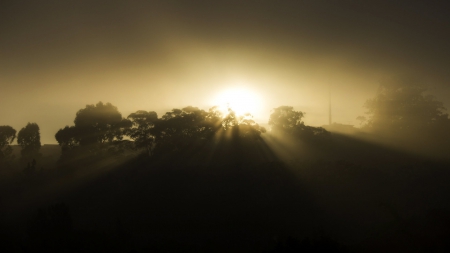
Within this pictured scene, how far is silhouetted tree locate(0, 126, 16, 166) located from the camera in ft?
237

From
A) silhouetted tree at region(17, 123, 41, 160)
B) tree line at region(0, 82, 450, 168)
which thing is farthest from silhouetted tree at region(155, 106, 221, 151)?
silhouetted tree at region(17, 123, 41, 160)

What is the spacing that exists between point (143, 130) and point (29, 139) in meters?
28.9

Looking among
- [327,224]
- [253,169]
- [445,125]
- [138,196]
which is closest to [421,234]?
[327,224]

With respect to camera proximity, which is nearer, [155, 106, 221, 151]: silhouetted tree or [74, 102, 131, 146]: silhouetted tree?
[155, 106, 221, 151]: silhouetted tree

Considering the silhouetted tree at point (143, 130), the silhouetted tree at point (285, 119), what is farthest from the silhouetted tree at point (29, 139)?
the silhouetted tree at point (285, 119)

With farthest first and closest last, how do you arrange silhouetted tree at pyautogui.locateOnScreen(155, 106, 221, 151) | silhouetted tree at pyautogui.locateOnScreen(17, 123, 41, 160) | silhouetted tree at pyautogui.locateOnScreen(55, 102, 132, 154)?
1. silhouetted tree at pyautogui.locateOnScreen(17, 123, 41, 160)
2. silhouetted tree at pyautogui.locateOnScreen(55, 102, 132, 154)
3. silhouetted tree at pyautogui.locateOnScreen(155, 106, 221, 151)

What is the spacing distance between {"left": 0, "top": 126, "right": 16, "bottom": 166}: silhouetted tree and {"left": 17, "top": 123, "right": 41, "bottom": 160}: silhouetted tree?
3.06 meters

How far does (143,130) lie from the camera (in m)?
64.5

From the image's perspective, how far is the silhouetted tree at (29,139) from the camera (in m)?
72.7

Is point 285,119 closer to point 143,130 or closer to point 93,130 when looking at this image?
point 143,130

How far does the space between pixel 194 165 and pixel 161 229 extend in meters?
17.4

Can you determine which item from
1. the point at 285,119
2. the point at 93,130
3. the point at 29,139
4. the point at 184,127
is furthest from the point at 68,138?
the point at 285,119

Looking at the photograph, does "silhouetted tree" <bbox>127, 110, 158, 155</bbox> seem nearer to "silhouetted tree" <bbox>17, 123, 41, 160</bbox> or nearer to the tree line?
the tree line

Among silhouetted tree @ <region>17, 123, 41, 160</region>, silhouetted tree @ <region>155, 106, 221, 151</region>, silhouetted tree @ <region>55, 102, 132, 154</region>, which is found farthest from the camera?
silhouetted tree @ <region>17, 123, 41, 160</region>
